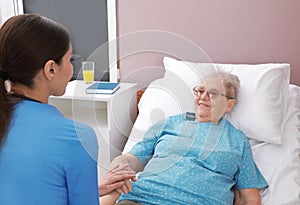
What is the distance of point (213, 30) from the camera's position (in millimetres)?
2119

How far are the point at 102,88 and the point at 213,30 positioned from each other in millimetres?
781

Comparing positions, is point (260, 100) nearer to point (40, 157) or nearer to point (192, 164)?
point (192, 164)

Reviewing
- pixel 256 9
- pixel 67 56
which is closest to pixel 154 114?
pixel 256 9

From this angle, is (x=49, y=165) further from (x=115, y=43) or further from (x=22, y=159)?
(x=115, y=43)

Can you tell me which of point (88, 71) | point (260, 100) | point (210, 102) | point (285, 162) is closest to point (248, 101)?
Answer: point (260, 100)

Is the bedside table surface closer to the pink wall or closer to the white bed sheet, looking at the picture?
the pink wall

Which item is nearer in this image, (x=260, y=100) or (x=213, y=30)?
(x=260, y=100)

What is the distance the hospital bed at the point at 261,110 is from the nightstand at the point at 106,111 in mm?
141

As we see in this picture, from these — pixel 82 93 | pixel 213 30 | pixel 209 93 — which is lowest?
pixel 82 93

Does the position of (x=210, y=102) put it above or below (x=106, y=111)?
above

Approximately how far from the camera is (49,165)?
0.82 metres

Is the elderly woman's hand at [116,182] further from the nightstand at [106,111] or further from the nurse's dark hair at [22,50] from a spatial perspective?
the nurse's dark hair at [22,50]

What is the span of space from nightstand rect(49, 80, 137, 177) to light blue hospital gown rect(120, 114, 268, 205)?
0.27 metres

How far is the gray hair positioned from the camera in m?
1.68
